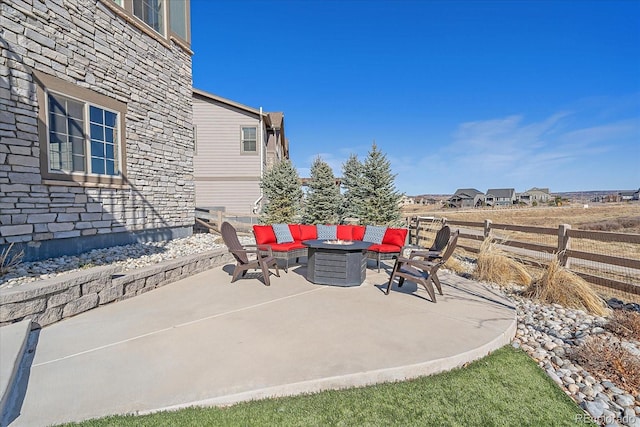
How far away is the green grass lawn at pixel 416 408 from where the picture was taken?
2.04m

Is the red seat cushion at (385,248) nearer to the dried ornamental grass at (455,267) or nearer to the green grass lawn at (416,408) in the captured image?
the dried ornamental grass at (455,267)

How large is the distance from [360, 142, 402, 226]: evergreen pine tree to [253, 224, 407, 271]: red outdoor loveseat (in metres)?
3.46

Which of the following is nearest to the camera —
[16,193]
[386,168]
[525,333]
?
[525,333]

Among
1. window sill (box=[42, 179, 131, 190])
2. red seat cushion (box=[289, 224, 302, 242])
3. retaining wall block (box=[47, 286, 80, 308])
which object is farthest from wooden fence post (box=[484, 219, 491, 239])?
window sill (box=[42, 179, 131, 190])

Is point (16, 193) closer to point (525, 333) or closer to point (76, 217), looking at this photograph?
point (76, 217)

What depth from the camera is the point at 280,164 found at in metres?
12.9

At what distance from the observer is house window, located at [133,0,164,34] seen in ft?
25.9

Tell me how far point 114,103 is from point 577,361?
945 centimetres

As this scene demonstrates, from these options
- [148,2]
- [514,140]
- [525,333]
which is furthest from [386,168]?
[514,140]

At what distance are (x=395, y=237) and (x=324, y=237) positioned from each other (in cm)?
178

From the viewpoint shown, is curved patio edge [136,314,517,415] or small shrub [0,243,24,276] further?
small shrub [0,243,24,276]

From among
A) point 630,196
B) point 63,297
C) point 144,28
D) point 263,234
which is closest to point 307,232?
point 263,234

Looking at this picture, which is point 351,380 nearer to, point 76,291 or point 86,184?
point 76,291

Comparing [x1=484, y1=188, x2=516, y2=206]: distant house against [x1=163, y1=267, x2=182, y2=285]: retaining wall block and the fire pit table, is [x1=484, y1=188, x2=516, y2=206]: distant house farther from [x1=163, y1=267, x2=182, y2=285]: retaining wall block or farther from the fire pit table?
[x1=163, y1=267, x2=182, y2=285]: retaining wall block
